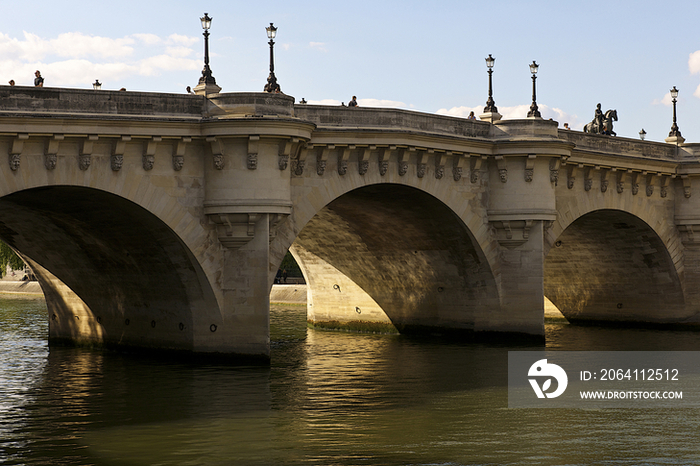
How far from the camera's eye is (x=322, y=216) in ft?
126

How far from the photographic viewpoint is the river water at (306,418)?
1709 centimetres

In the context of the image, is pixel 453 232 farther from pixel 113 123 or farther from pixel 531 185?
pixel 113 123

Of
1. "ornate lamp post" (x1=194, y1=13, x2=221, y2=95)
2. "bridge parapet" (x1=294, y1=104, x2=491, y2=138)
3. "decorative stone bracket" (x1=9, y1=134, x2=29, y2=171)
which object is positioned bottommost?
"decorative stone bracket" (x1=9, y1=134, x2=29, y2=171)

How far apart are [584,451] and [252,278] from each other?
12582mm

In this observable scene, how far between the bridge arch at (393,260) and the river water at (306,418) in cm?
469

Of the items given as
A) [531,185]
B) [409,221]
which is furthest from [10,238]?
[531,185]

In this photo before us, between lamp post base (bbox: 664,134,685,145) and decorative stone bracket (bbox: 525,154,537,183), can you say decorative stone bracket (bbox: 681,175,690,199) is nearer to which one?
lamp post base (bbox: 664,134,685,145)

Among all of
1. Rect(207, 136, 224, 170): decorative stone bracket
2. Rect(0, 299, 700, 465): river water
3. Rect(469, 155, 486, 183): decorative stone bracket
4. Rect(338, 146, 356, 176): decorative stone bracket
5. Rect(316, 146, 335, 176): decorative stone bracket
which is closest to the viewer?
Rect(0, 299, 700, 465): river water

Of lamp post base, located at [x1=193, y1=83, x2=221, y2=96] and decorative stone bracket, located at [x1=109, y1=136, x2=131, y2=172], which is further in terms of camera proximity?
lamp post base, located at [x1=193, y1=83, x2=221, y2=96]

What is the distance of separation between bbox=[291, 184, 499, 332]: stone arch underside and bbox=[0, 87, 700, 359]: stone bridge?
10 cm

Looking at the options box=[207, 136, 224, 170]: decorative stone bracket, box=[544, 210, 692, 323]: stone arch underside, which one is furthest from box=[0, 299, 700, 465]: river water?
box=[544, 210, 692, 323]: stone arch underside

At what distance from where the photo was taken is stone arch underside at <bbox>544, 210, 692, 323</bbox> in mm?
42531

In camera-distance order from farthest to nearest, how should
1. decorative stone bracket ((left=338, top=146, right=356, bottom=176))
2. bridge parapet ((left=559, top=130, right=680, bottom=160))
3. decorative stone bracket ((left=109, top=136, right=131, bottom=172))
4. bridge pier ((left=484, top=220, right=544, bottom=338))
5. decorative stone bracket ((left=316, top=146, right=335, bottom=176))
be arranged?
bridge parapet ((left=559, top=130, right=680, bottom=160)), bridge pier ((left=484, top=220, right=544, bottom=338)), decorative stone bracket ((left=338, top=146, right=356, bottom=176)), decorative stone bracket ((left=316, top=146, right=335, bottom=176)), decorative stone bracket ((left=109, top=136, right=131, bottom=172))

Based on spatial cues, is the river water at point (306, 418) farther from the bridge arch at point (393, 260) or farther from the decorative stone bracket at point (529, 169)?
the decorative stone bracket at point (529, 169)
